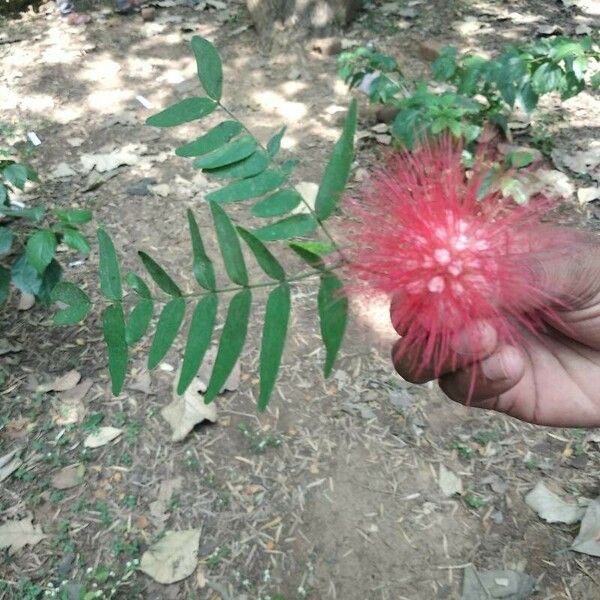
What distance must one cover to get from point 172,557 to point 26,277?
103 centimetres

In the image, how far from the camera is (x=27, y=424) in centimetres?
227

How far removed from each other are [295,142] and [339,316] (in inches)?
99.4

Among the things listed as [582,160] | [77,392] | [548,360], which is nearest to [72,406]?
[77,392]

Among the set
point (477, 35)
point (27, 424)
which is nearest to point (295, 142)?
point (477, 35)

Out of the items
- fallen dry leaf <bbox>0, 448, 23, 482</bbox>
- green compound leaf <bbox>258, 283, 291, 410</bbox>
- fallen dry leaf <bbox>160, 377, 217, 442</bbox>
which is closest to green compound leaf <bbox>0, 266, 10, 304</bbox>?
fallen dry leaf <bbox>0, 448, 23, 482</bbox>

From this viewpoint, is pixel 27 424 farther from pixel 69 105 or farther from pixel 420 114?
pixel 69 105

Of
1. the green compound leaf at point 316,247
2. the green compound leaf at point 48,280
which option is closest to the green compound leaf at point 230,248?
the green compound leaf at point 316,247

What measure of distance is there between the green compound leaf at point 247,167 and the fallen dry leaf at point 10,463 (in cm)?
142

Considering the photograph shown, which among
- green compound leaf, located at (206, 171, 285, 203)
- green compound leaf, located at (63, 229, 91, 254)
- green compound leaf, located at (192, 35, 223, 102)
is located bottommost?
green compound leaf, located at (63, 229, 91, 254)

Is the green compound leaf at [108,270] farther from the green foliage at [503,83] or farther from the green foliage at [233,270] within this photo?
the green foliage at [503,83]

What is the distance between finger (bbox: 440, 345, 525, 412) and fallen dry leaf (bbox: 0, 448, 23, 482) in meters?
1.55

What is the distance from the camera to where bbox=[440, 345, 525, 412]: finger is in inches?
44.6

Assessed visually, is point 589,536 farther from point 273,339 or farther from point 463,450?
point 273,339

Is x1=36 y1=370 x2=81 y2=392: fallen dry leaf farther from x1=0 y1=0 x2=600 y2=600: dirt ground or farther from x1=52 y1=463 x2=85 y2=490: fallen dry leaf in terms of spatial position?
x1=52 y1=463 x2=85 y2=490: fallen dry leaf
